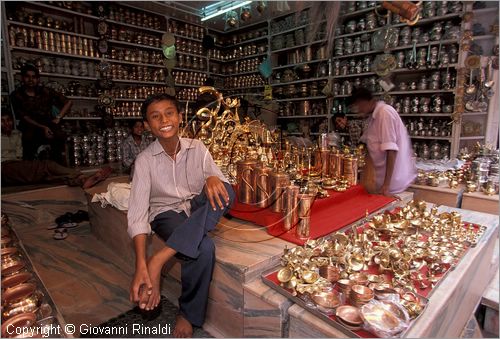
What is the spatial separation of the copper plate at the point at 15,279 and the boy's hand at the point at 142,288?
0.38 m

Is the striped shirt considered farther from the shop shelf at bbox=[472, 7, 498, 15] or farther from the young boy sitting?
the shop shelf at bbox=[472, 7, 498, 15]

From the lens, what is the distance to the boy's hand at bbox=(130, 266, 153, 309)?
116 cm

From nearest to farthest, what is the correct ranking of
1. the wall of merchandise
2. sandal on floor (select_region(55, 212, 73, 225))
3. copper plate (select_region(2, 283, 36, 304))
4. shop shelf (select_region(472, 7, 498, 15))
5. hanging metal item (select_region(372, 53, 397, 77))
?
copper plate (select_region(2, 283, 36, 304)) < sandal on floor (select_region(55, 212, 73, 225)) < shop shelf (select_region(472, 7, 498, 15)) < the wall of merchandise < hanging metal item (select_region(372, 53, 397, 77))

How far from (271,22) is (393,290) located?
5360 mm

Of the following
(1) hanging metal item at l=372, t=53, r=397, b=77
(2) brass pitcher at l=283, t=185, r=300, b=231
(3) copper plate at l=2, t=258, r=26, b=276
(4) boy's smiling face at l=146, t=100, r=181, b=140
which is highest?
(1) hanging metal item at l=372, t=53, r=397, b=77

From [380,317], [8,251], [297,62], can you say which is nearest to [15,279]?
[8,251]

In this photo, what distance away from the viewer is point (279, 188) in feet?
5.44

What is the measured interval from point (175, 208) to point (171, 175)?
0.59ft

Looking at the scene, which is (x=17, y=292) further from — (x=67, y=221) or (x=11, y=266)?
(x=67, y=221)

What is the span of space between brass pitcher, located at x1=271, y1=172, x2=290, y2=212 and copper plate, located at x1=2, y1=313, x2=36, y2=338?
1162 mm

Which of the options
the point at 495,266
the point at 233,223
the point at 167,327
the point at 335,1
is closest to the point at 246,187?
the point at 233,223

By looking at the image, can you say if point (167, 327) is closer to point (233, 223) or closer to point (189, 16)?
point (233, 223)

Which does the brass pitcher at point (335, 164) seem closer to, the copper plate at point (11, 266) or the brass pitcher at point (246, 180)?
the brass pitcher at point (246, 180)

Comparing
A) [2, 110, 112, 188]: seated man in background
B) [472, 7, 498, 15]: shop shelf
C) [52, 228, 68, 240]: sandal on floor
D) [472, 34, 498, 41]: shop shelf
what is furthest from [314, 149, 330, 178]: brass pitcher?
[472, 7, 498, 15]: shop shelf
